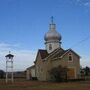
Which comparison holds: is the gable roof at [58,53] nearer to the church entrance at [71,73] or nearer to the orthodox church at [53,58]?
the orthodox church at [53,58]

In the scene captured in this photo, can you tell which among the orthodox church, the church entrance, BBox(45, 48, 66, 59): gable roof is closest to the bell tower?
the orthodox church

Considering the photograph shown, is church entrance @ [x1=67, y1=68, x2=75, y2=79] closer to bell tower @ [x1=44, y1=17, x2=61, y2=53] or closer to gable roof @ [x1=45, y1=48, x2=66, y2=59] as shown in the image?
gable roof @ [x1=45, y1=48, x2=66, y2=59]

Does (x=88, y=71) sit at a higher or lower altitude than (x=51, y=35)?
lower

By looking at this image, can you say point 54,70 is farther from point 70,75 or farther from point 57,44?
point 57,44

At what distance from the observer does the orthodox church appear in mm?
60062

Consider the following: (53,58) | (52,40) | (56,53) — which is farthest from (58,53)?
(52,40)

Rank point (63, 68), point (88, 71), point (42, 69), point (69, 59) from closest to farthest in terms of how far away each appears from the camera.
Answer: point (63, 68), point (69, 59), point (42, 69), point (88, 71)

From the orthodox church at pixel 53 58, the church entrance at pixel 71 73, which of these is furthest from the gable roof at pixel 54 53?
the church entrance at pixel 71 73

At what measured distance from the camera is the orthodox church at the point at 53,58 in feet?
197

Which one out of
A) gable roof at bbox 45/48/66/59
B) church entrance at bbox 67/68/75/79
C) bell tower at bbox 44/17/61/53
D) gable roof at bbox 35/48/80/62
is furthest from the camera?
bell tower at bbox 44/17/61/53

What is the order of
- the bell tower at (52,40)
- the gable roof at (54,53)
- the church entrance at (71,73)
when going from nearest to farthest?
1. the church entrance at (71,73)
2. the gable roof at (54,53)
3. the bell tower at (52,40)

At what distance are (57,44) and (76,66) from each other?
28.8 ft

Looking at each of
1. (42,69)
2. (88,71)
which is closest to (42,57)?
(42,69)

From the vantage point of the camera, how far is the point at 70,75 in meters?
60.2
